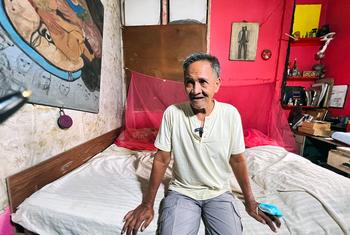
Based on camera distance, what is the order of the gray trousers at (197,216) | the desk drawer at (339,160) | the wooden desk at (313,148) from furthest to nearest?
the wooden desk at (313,148)
the desk drawer at (339,160)
the gray trousers at (197,216)

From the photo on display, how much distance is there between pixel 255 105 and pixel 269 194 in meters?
1.34

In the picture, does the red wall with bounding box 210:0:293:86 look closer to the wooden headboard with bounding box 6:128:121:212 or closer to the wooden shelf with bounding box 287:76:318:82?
the wooden shelf with bounding box 287:76:318:82

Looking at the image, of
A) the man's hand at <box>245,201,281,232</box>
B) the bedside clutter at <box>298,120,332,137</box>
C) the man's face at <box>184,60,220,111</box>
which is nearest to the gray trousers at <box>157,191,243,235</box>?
the man's hand at <box>245,201,281,232</box>

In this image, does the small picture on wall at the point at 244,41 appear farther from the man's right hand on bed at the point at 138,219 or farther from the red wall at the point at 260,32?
the man's right hand on bed at the point at 138,219

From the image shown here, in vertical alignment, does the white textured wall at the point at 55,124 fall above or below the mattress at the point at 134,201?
above

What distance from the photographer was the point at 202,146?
3.34 ft

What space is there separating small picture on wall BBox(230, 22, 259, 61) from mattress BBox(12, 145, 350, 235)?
1.75 metres

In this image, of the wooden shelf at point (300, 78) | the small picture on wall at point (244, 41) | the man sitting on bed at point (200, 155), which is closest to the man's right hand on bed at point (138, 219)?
the man sitting on bed at point (200, 155)

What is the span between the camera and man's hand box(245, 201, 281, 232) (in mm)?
938

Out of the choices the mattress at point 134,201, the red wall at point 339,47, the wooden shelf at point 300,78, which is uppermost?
the red wall at point 339,47

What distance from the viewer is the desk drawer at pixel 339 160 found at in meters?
1.76

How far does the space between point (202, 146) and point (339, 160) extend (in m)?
1.69

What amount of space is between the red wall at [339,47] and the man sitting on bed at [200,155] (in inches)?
91.1

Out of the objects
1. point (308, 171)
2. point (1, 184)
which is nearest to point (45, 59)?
point (1, 184)
